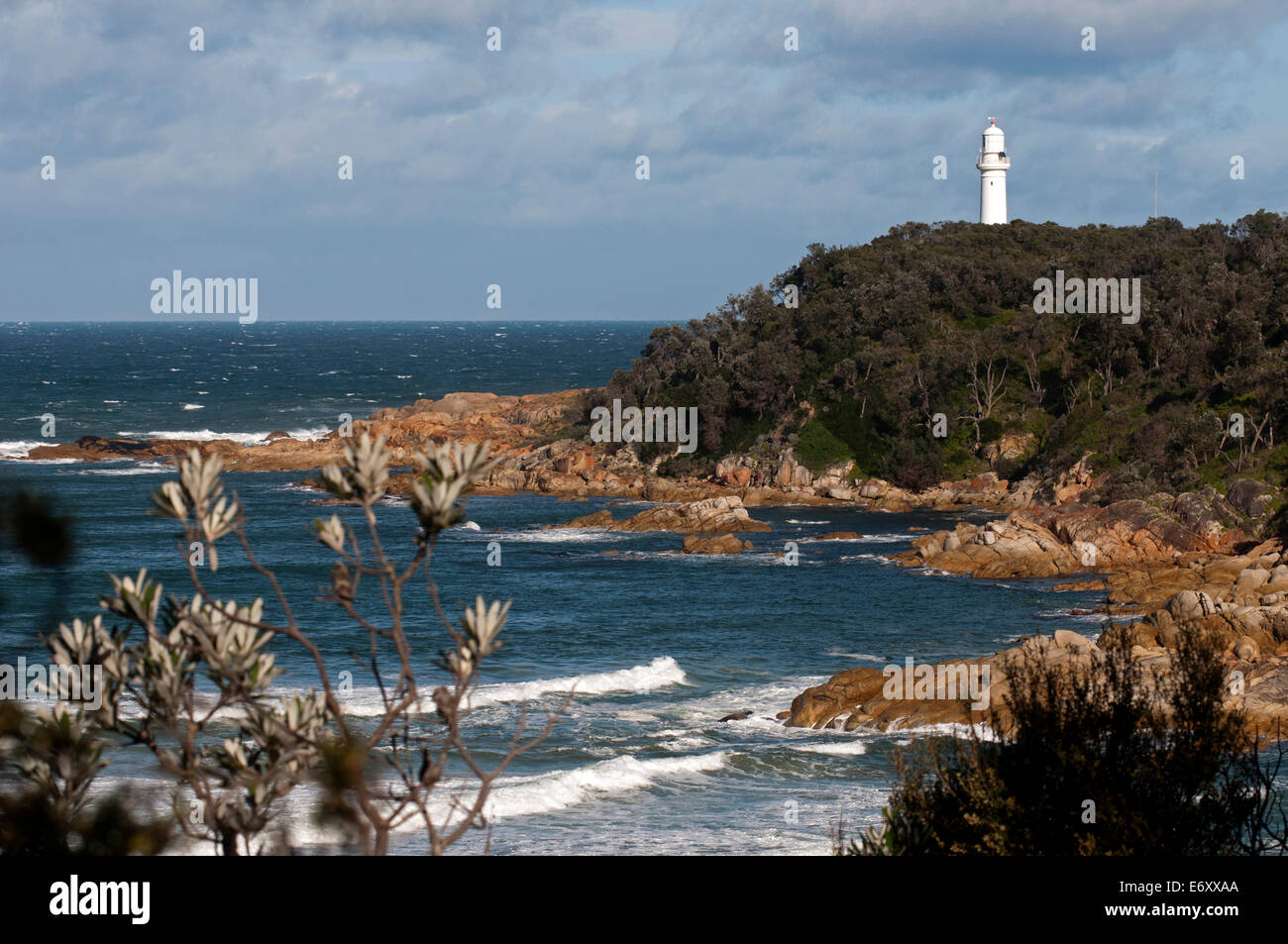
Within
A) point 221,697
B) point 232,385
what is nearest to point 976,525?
point 221,697

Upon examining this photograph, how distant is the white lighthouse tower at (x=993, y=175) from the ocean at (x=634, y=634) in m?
36.2

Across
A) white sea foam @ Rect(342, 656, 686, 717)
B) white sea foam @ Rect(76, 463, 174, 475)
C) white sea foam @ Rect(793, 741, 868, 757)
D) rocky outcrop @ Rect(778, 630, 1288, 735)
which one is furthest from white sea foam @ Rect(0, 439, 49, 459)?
white sea foam @ Rect(793, 741, 868, 757)

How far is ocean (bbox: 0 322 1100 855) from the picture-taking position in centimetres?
2195

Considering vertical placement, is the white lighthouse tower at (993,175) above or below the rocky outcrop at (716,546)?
above

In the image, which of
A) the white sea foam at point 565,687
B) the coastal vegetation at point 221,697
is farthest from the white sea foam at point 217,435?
the coastal vegetation at point 221,697

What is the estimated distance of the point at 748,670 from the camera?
33.2 meters

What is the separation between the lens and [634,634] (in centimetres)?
3750

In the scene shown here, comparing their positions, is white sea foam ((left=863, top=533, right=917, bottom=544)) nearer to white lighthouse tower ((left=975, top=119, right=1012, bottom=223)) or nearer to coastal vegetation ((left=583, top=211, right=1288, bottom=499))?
coastal vegetation ((left=583, top=211, right=1288, bottom=499))

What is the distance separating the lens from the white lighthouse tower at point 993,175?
275 feet

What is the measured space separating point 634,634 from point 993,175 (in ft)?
198

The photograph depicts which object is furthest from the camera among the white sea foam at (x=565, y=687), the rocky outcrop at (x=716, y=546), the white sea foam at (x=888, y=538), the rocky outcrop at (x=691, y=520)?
the rocky outcrop at (x=691, y=520)

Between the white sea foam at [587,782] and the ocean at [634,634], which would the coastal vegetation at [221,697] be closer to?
the ocean at [634,634]

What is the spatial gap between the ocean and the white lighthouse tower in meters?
36.2
